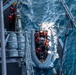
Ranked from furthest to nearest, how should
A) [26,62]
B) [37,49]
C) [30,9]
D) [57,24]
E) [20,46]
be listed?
1. [30,9]
2. [57,24]
3. [37,49]
4. [20,46]
5. [26,62]

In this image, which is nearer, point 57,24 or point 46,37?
point 46,37

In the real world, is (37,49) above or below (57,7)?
below

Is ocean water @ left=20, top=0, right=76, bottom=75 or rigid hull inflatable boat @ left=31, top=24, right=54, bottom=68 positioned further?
ocean water @ left=20, top=0, right=76, bottom=75

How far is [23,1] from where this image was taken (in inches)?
810

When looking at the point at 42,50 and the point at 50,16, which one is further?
the point at 50,16

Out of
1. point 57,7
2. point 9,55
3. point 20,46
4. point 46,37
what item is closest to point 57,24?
point 57,7

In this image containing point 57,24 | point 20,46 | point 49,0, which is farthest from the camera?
point 49,0

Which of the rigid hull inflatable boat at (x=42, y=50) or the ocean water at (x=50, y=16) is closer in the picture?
the rigid hull inflatable boat at (x=42, y=50)

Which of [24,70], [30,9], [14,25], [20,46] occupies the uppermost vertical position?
[30,9]

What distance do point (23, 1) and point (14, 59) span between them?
11794 mm

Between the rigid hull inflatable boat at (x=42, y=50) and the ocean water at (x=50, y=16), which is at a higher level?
the ocean water at (x=50, y=16)

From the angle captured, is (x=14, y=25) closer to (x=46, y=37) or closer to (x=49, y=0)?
(x=46, y=37)

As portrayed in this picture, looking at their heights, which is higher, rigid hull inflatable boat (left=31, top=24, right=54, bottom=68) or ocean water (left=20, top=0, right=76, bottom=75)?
ocean water (left=20, top=0, right=76, bottom=75)

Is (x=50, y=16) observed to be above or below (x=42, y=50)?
above
